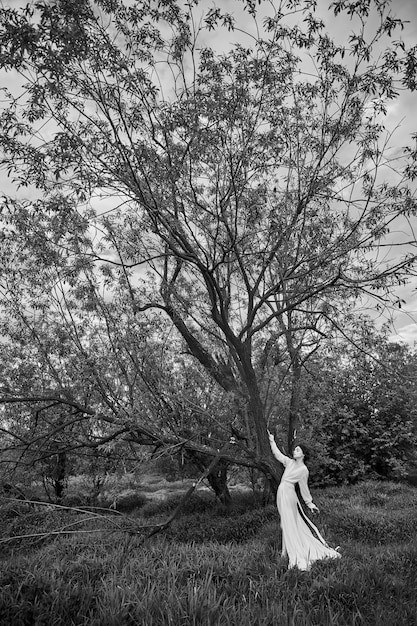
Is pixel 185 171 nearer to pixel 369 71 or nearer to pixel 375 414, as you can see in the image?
pixel 369 71

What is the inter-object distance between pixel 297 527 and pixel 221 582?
2201 mm

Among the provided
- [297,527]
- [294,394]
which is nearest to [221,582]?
[297,527]

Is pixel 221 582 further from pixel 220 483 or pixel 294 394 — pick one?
pixel 220 483

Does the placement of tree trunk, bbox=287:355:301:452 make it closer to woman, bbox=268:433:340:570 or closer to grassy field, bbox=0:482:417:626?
grassy field, bbox=0:482:417:626

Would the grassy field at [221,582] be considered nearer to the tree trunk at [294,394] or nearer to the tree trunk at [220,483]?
the tree trunk at [294,394]

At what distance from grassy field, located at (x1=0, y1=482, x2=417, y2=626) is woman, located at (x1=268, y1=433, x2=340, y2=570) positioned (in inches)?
12.6

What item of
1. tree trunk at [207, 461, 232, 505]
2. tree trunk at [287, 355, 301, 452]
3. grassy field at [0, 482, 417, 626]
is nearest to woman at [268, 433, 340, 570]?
grassy field at [0, 482, 417, 626]

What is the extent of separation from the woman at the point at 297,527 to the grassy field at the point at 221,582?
32 cm

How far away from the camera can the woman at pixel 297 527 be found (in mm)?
7574

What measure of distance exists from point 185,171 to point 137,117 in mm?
1596

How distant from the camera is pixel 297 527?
7.95 meters

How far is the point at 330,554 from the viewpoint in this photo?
7770 mm

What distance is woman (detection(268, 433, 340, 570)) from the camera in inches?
298

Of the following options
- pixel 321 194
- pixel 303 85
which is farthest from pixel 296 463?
pixel 303 85
